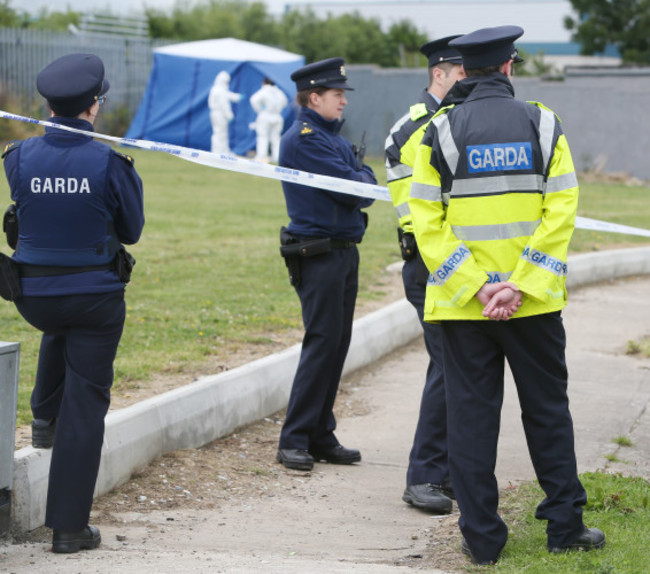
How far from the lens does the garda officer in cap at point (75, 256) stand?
430cm

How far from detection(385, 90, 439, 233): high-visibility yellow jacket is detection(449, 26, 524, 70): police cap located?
0.80 meters

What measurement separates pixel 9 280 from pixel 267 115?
2165 centimetres

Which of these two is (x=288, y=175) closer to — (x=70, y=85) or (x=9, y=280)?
(x=70, y=85)

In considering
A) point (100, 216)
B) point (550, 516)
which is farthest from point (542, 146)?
point (100, 216)

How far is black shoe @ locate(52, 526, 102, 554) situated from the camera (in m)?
4.33

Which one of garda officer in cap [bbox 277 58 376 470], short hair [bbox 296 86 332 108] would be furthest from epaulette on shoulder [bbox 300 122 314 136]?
short hair [bbox 296 86 332 108]

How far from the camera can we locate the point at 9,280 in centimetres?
430

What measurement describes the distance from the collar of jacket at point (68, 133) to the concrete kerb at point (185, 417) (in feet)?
4.54

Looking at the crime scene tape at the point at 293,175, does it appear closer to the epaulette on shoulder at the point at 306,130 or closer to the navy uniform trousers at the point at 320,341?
the epaulette on shoulder at the point at 306,130

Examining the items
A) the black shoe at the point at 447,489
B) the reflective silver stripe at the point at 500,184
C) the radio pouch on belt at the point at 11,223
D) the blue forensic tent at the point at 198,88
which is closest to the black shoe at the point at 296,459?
the black shoe at the point at 447,489

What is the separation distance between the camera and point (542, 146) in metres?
3.99

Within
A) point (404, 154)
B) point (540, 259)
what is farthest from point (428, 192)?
point (404, 154)

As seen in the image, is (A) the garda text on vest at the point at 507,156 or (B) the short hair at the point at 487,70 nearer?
(A) the garda text on vest at the point at 507,156

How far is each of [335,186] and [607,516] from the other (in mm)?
2115
